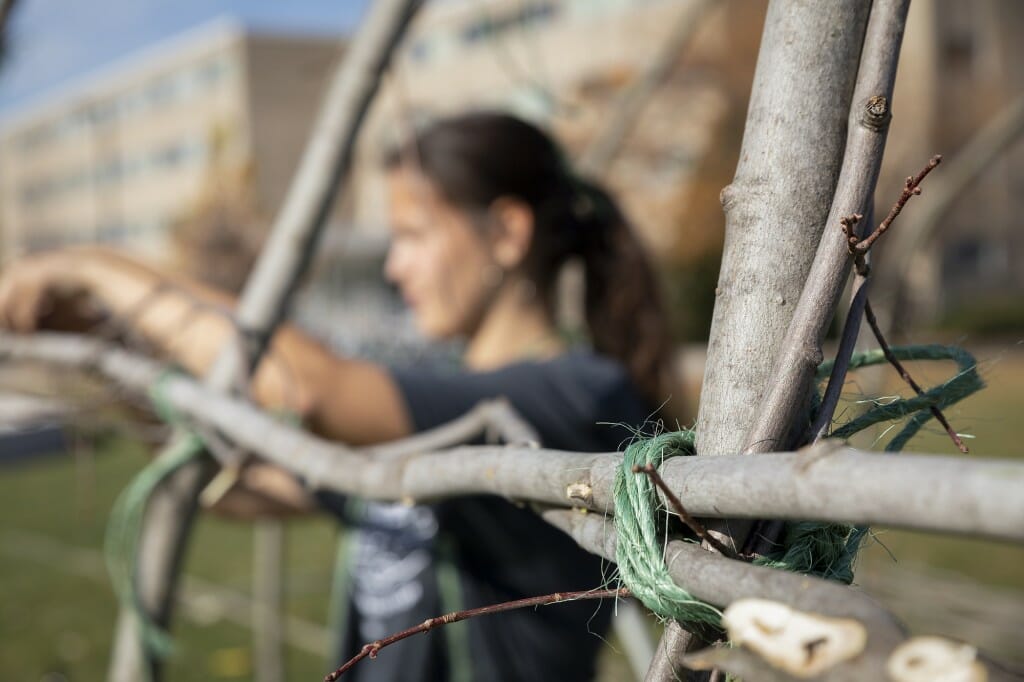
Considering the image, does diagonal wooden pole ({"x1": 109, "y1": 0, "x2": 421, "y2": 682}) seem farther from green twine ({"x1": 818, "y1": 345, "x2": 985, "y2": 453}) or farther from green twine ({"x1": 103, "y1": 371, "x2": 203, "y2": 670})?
green twine ({"x1": 818, "y1": 345, "x2": 985, "y2": 453})

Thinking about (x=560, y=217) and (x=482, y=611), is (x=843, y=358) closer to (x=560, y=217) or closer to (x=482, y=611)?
(x=482, y=611)

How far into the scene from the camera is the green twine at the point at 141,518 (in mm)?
1466

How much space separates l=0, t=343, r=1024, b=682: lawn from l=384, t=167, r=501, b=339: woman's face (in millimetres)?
1278

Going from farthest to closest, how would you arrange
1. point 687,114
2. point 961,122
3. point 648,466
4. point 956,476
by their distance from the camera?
1. point 961,122
2. point 687,114
3. point 648,466
4. point 956,476

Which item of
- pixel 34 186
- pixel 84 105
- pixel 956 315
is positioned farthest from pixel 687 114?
pixel 34 186

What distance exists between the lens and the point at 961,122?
20.0 meters

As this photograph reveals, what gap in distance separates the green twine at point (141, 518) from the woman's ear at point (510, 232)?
2.80 ft

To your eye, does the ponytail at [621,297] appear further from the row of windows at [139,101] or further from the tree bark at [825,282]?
the row of windows at [139,101]

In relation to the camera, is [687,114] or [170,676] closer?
[170,676]

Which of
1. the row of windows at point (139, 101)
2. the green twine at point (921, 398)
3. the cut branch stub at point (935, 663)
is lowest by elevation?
the row of windows at point (139, 101)

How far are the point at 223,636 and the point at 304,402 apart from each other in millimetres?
4876

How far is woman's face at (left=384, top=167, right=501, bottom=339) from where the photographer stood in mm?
2146

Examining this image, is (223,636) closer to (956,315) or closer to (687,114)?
(687,114)

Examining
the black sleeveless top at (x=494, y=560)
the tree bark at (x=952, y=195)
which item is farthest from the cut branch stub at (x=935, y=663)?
the tree bark at (x=952, y=195)
